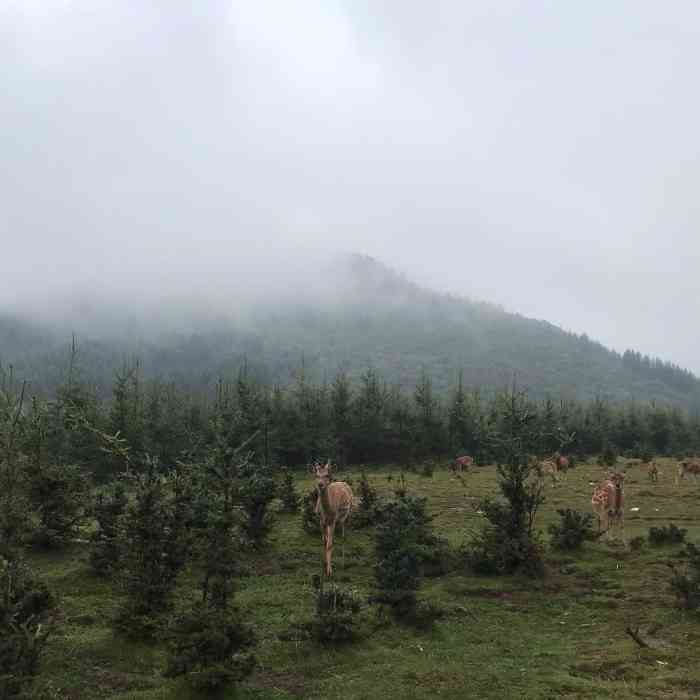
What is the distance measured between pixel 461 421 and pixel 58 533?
167 ft

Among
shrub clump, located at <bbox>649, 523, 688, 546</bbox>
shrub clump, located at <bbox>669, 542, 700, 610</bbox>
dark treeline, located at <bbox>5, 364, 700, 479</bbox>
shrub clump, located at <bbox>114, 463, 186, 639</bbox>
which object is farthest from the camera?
dark treeline, located at <bbox>5, 364, 700, 479</bbox>

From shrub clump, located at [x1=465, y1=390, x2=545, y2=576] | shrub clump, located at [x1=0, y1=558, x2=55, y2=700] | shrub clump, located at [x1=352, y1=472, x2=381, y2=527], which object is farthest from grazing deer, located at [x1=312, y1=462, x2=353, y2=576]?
shrub clump, located at [x1=0, y1=558, x2=55, y2=700]

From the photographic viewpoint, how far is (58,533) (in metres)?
22.2

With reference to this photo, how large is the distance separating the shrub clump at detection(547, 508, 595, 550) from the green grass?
1.24 feet

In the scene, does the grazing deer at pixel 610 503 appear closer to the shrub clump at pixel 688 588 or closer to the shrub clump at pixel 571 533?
the shrub clump at pixel 571 533

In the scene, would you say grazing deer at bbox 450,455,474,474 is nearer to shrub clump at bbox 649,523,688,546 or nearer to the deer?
the deer

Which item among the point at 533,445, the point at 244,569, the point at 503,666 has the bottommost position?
the point at 503,666

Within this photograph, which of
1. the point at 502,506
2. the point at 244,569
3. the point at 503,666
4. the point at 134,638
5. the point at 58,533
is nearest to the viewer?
the point at 244,569

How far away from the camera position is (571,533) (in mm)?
21672

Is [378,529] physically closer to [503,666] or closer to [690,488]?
[503,666]

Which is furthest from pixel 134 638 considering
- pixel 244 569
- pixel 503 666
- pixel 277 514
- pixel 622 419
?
pixel 622 419

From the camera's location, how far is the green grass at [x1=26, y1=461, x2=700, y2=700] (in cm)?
1175

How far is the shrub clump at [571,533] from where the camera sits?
850 inches

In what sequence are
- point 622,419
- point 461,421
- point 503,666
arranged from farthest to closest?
1. point 622,419
2. point 461,421
3. point 503,666
